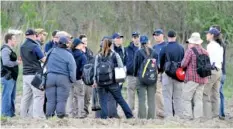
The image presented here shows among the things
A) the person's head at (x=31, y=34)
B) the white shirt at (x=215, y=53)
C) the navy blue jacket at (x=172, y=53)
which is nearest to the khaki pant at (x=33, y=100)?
the person's head at (x=31, y=34)

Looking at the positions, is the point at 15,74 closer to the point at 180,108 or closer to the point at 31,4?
the point at 180,108

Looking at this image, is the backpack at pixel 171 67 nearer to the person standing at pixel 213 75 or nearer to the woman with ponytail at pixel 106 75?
the person standing at pixel 213 75

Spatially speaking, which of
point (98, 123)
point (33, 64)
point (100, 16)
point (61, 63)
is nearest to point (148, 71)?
point (61, 63)

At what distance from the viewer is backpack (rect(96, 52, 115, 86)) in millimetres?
11430

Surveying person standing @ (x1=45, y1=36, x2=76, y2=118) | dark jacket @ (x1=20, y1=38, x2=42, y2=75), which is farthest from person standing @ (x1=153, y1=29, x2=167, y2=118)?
dark jacket @ (x1=20, y1=38, x2=42, y2=75)

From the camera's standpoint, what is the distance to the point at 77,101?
12.8 m

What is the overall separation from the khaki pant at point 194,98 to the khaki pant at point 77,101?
2.25 m

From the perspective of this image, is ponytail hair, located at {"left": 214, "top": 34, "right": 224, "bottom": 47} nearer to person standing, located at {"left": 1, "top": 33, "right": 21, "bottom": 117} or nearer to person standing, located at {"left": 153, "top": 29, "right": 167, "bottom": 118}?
person standing, located at {"left": 153, "top": 29, "right": 167, "bottom": 118}

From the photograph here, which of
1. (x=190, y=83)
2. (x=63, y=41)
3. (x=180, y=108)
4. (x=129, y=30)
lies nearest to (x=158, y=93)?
(x=180, y=108)

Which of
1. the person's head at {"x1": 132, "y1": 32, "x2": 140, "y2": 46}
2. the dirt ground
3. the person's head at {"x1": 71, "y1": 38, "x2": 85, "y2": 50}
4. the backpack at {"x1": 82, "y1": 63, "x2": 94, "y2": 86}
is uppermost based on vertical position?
the person's head at {"x1": 132, "y1": 32, "x2": 140, "y2": 46}

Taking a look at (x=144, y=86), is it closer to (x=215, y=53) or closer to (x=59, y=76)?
(x=215, y=53)

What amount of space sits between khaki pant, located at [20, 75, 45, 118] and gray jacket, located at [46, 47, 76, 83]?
1083 millimetres

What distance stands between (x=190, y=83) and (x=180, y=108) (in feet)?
4.12

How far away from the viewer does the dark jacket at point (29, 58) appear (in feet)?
38.9
